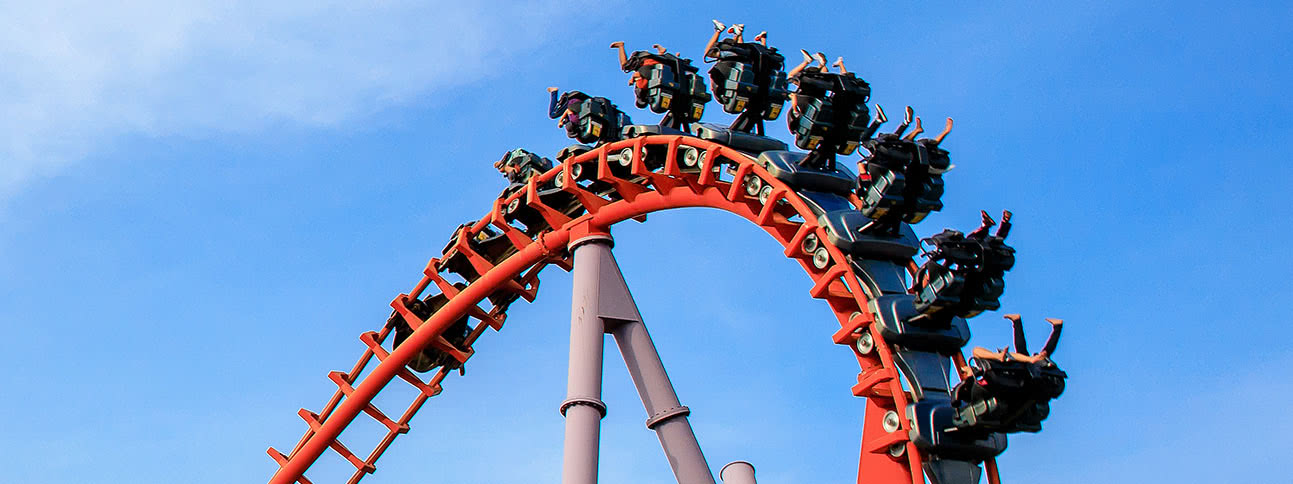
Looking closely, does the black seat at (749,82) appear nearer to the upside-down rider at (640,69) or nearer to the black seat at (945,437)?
the upside-down rider at (640,69)

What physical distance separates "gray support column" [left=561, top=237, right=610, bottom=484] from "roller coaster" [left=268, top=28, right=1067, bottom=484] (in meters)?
0.01

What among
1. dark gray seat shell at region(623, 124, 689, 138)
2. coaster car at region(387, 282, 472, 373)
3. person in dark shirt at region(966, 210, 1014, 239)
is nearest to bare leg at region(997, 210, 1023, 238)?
person in dark shirt at region(966, 210, 1014, 239)

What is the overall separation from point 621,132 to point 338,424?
166 inches

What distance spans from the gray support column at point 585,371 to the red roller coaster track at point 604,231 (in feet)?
0.77

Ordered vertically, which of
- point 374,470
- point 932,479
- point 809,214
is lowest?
point 932,479

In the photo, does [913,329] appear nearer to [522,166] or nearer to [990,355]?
[990,355]

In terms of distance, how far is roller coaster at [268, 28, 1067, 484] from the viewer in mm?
9844

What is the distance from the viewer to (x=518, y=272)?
14.1 meters

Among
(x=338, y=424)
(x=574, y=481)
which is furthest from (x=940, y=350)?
(x=338, y=424)

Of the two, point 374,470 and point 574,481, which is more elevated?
point 374,470

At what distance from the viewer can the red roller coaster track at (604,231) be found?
10.2 meters

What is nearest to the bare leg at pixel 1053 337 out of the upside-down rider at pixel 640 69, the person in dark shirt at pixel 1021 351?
the person in dark shirt at pixel 1021 351

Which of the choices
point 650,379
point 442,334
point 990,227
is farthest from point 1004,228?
point 442,334

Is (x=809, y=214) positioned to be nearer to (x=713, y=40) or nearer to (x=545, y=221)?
(x=713, y=40)
